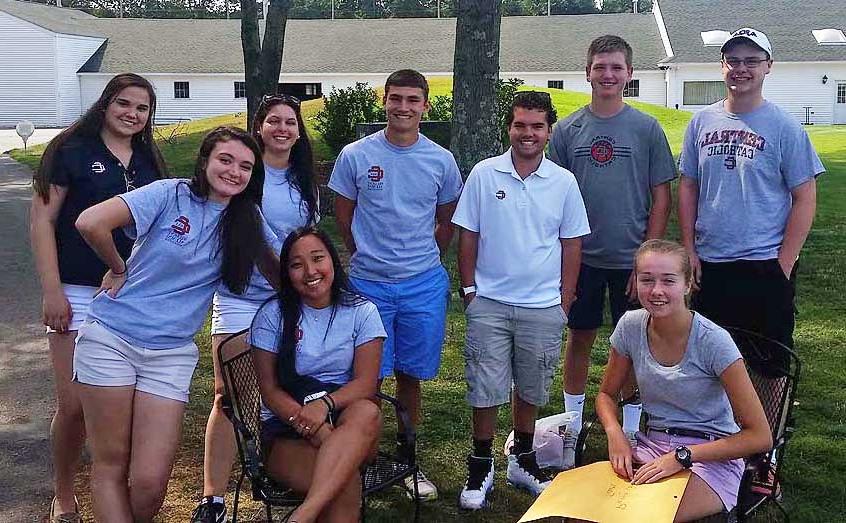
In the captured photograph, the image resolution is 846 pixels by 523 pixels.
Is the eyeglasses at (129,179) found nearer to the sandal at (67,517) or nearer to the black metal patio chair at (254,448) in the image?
the black metal patio chair at (254,448)

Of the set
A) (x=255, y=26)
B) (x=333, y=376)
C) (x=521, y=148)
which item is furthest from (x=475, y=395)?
(x=255, y=26)

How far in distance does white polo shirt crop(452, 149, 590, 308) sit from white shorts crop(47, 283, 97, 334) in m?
1.58

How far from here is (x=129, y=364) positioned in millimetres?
3271

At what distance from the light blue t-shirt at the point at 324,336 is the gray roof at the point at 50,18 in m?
41.0

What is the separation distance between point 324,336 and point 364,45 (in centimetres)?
3918

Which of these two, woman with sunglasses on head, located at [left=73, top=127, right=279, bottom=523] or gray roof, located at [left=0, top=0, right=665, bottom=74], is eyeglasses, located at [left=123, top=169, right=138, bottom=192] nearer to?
woman with sunglasses on head, located at [left=73, top=127, right=279, bottom=523]

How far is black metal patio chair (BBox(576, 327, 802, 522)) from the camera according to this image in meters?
3.05

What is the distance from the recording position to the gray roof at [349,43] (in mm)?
39438

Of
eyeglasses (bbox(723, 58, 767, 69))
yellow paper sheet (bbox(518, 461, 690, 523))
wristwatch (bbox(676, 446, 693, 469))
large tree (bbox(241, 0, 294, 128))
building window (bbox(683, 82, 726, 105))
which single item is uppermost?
building window (bbox(683, 82, 726, 105))

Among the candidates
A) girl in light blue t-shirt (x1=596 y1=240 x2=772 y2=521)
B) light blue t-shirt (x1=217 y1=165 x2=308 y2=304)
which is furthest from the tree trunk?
girl in light blue t-shirt (x1=596 y1=240 x2=772 y2=521)

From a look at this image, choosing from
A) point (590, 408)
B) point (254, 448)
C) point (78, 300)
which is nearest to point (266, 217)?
point (78, 300)

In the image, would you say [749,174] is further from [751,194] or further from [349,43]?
[349,43]

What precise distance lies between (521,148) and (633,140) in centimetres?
66

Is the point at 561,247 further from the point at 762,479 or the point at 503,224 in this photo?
the point at 762,479
